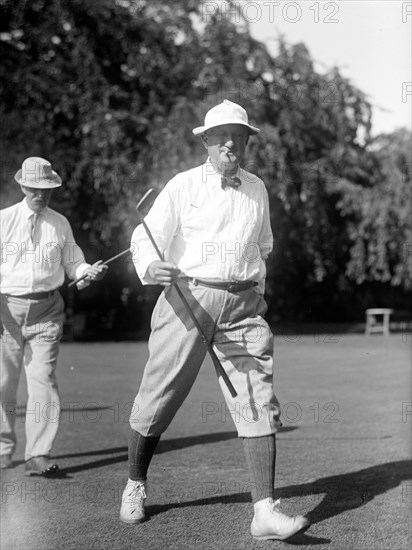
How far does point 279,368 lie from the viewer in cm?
1558

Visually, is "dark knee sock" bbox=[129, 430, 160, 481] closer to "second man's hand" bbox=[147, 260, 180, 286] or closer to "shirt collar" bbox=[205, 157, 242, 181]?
"second man's hand" bbox=[147, 260, 180, 286]

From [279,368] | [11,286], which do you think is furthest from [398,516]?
[279,368]

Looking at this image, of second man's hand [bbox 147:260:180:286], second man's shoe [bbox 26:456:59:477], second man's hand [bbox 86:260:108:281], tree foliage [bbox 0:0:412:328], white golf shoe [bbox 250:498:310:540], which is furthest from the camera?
tree foliage [bbox 0:0:412:328]

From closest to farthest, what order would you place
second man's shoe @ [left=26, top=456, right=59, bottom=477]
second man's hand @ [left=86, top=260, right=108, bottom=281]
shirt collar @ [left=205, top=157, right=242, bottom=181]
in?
shirt collar @ [left=205, top=157, right=242, bottom=181], second man's hand @ [left=86, top=260, right=108, bottom=281], second man's shoe @ [left=26, top=456, right=59, bottom=477]

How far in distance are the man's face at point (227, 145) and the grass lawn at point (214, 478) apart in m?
1.84

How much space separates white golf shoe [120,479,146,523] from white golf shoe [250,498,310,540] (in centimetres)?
62

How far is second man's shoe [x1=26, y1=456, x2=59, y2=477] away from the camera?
6.29 m

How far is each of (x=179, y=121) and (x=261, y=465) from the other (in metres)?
18.8

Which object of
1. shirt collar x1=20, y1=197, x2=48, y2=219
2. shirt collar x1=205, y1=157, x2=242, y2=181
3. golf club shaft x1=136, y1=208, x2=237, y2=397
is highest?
shirt collar x1=205, y1=157, x2=242, y2=181

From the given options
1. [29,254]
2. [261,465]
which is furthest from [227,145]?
[29,254]

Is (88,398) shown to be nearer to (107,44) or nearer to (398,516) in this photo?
(398,516)

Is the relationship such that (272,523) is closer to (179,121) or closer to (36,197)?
(36,197)

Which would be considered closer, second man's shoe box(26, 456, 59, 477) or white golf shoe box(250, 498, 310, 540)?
white golf shoe box(250, 498, 310, 540)

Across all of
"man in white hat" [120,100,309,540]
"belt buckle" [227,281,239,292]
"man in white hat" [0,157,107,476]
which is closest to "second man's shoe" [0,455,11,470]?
"man in white hat" [0,157,107,476]
